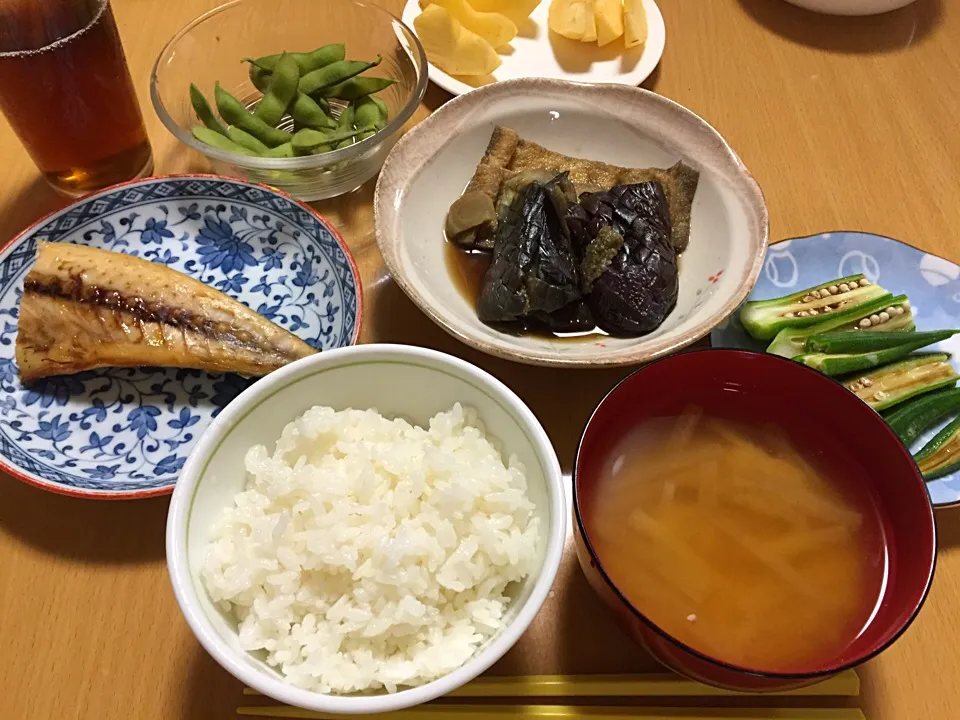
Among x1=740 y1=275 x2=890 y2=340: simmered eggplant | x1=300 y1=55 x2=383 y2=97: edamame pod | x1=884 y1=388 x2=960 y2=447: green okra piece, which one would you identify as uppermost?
x1=300 y1=55 x2=383 y2=97: edamame pod

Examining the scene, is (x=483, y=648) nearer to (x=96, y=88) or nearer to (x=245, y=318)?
(x=245, y=318)

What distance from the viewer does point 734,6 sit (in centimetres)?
237

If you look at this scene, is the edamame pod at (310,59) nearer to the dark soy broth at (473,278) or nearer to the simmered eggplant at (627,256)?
the dark soy broth at (473,278)

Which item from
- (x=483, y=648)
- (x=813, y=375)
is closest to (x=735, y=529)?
(x=813, y=375)

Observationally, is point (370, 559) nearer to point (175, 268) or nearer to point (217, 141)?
point (175, 268)

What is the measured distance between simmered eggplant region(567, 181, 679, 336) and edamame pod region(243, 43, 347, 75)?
2.72 feet

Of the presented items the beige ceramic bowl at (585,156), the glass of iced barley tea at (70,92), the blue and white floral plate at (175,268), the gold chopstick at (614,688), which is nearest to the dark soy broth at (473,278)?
the beige ceramic bowl at (585,156)

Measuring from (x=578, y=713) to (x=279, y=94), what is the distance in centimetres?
162

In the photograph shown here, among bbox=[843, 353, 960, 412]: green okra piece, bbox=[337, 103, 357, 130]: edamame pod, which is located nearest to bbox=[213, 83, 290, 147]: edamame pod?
bbox=[337, 103, 357, 130]: edamame pod

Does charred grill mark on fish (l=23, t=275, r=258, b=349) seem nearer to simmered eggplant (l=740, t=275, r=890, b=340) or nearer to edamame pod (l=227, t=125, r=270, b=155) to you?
edamame pod (l=227, t=125, r=270, b=155)

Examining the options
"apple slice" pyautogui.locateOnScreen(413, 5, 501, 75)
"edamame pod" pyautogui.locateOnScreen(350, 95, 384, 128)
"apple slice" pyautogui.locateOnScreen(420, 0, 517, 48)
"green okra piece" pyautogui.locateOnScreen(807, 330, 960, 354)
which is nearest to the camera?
"green okra piece" pyautogui.locateOnScreen(807, 330, 960, 354)

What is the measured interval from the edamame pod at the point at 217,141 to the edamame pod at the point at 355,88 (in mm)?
297

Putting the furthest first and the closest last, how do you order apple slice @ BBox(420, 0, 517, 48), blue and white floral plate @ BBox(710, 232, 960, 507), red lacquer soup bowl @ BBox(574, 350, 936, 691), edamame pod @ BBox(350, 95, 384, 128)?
apple slice @ BBox(420, 0, 517, 48)
edamame pod @ BBox(350, 95, 384, 128)
blue and white floral plate @ BBox(710, 232, 960, 507)
red lacquer soup bowl @ BBox(574, 350, 936, 691)

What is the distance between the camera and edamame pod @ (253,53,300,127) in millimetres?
1807
